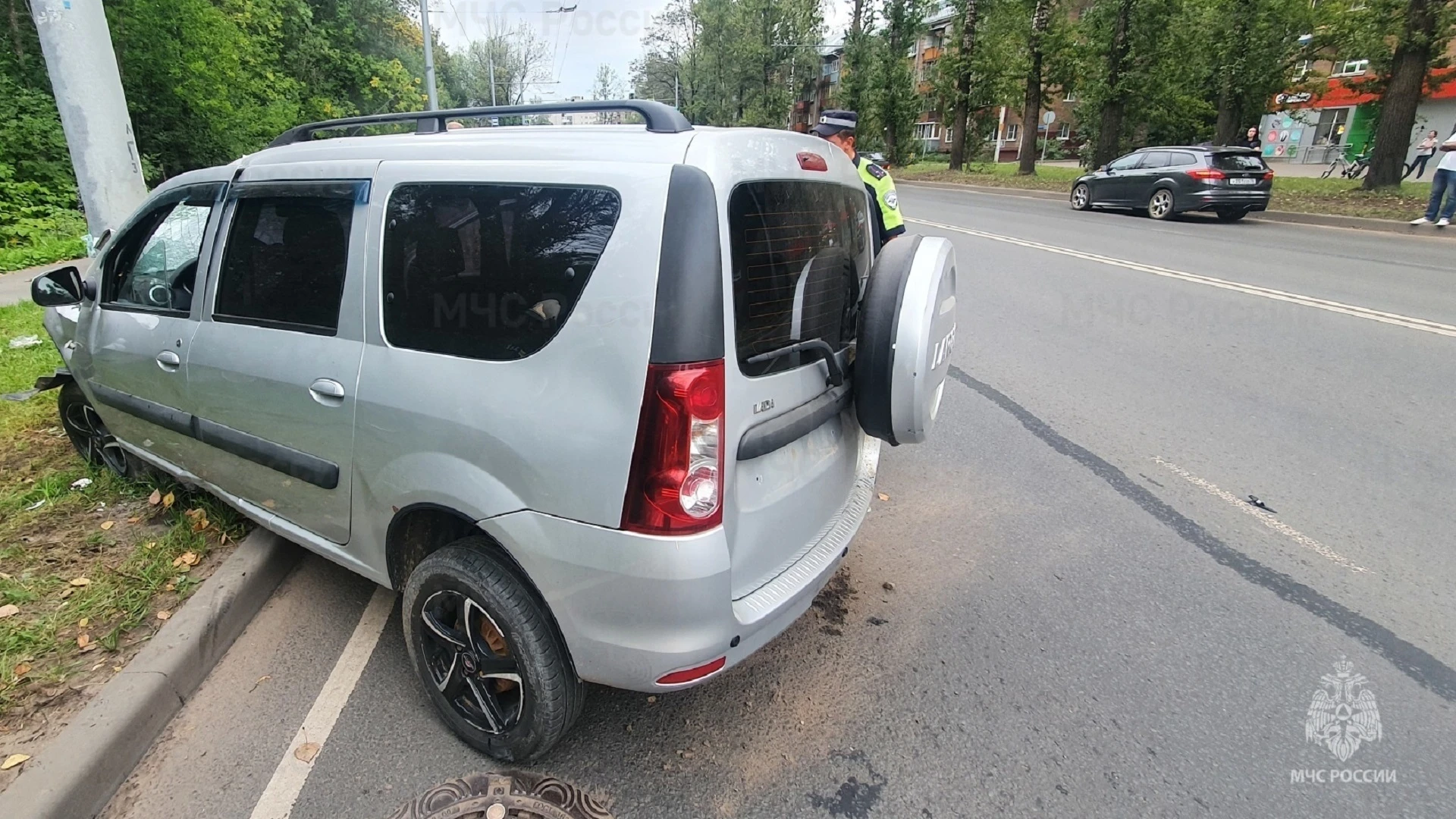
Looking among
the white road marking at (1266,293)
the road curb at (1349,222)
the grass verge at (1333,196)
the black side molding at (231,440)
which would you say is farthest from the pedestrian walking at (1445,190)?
the black side molding at (231,440)

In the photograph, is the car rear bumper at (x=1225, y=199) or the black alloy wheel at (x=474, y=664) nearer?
the black alloy wheel at (x=474, y=664)

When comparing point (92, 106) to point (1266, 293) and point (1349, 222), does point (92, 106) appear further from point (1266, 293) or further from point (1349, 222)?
point (1349, 222)

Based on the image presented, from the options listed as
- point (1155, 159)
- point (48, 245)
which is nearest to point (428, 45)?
point (48, 245)

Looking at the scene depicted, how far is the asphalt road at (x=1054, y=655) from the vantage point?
7.47 feet

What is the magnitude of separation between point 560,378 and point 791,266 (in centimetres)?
80

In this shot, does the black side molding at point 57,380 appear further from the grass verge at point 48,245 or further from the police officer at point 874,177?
the grass verge at point 48,245

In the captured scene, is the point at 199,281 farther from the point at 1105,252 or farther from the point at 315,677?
the point at 1105,252

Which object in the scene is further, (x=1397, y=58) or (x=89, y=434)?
(x=1397, y=58)

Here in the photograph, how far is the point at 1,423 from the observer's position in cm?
463

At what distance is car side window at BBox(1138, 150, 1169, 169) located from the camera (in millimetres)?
16281

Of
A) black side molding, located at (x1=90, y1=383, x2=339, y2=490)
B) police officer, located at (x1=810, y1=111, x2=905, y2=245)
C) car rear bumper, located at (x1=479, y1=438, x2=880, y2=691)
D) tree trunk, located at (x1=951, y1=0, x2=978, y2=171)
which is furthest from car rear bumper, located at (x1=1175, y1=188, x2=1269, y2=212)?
tree trunk, located at (x1=951, y1=0, x2=978, y2=171)

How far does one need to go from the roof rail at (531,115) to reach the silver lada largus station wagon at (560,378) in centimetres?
2

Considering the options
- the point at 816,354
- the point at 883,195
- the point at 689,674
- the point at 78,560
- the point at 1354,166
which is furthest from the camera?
the point at 1354,166

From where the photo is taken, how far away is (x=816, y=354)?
2438 millimetres
